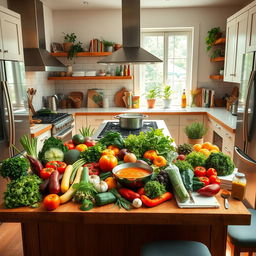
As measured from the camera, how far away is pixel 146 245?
1.41 m

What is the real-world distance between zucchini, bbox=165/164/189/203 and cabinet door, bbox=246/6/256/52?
7.31 feet

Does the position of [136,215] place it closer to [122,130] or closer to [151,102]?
[122,130]

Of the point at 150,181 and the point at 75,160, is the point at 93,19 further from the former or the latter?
the point at 150,181

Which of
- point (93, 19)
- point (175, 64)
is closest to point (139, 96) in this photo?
point (175, 64)

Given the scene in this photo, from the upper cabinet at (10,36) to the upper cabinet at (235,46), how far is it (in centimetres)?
282

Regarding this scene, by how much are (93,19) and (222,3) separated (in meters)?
2.35

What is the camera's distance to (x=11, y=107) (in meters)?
2.65

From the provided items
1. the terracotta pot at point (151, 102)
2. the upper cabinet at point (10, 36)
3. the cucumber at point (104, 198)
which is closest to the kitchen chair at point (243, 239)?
the cucumber at point (104, 198)

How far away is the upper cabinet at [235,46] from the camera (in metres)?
3.42

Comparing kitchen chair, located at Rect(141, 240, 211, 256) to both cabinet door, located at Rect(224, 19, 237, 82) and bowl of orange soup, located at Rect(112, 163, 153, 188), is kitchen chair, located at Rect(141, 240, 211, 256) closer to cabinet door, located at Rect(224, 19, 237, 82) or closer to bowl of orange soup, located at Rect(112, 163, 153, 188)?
bowl of orange soup, located at Rect(112, 163, 153, 188)

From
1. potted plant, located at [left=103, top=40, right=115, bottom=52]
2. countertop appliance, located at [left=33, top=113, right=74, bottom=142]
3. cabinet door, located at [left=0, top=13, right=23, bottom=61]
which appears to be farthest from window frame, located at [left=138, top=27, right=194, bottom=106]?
cabinet door, located at [left=0, top=13, right=23, bottom=61]

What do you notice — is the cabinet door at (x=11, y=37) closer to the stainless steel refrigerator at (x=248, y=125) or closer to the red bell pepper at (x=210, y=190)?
the red bell pepper at (x=210, y=190)

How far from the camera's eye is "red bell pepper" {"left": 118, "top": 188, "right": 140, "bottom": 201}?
1386 mm

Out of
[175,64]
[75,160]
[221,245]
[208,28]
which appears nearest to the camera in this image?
[221,245]
